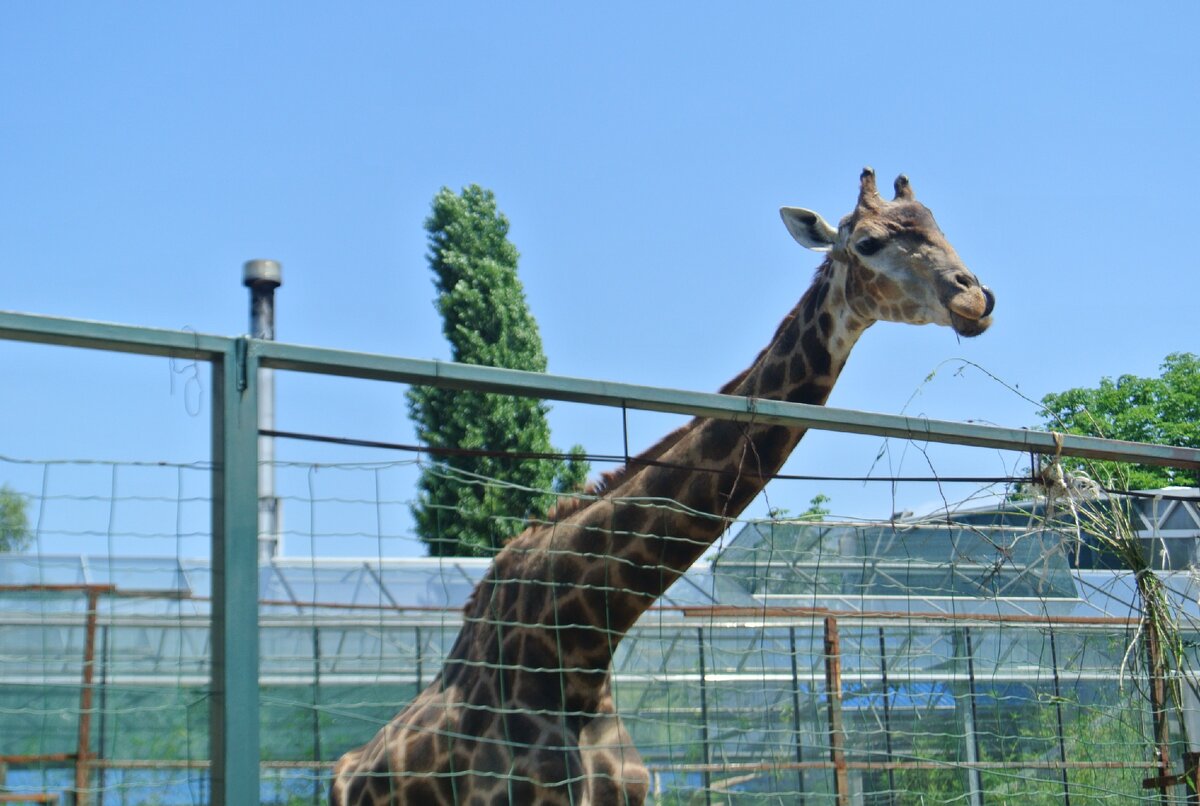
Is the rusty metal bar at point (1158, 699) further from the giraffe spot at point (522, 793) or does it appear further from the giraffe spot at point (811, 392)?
the giraffe spot at point (522, 793)

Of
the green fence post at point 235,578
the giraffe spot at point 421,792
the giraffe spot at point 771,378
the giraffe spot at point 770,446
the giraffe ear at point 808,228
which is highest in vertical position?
the giraffe ear at point 808,228

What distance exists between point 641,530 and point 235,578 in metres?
2.42

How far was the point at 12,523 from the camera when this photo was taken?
385cm

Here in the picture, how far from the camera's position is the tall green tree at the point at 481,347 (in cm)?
2473

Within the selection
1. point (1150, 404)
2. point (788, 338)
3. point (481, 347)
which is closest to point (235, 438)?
point (788, 338)

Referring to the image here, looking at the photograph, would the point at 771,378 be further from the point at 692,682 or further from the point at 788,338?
the point at 692,682

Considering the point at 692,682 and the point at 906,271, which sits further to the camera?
the point at 692,682

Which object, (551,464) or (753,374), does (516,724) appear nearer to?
(753,374)

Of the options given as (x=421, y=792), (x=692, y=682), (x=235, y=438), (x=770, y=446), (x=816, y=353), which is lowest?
(x=421, y=792)

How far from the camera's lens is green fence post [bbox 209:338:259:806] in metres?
3.07

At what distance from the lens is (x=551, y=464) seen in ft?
81.1

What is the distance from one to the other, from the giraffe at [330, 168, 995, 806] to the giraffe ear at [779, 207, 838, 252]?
628 millimetres

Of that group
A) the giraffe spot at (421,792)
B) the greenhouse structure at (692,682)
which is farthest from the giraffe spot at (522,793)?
the greenhouse structure at (692,682)

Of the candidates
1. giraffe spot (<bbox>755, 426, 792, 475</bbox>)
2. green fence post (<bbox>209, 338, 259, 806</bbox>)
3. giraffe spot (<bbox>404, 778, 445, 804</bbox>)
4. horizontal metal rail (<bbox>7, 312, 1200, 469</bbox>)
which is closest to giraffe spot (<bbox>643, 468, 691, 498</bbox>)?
giraffe spot (<bbox>755, 426, 792, 475</bbox>)
